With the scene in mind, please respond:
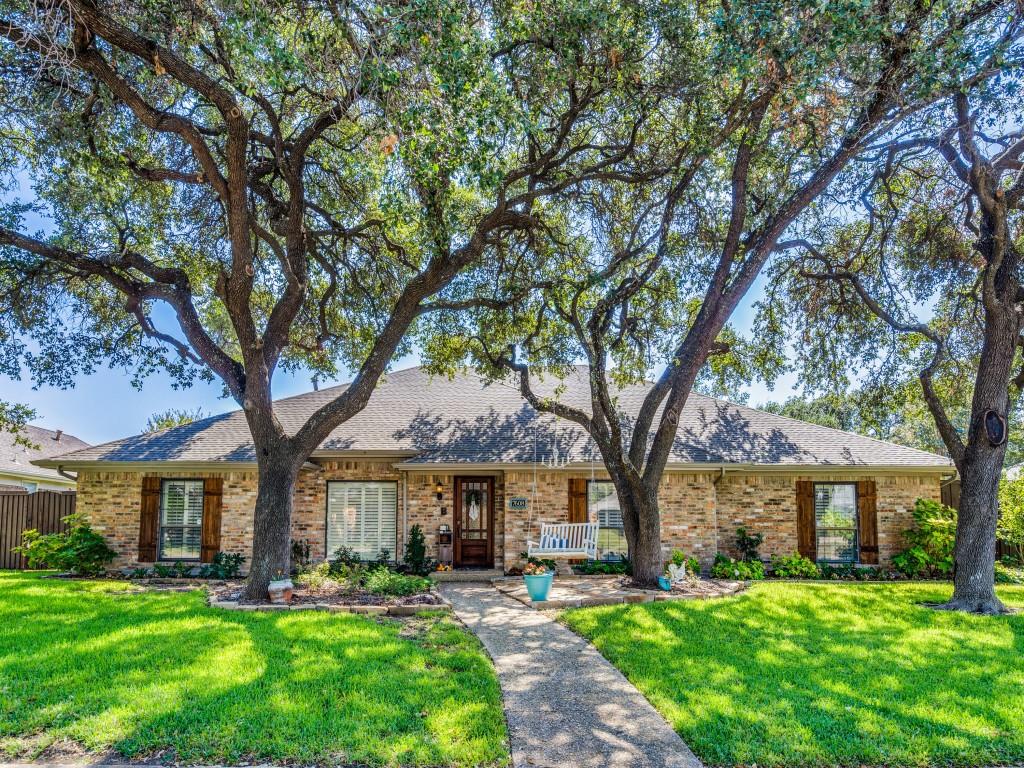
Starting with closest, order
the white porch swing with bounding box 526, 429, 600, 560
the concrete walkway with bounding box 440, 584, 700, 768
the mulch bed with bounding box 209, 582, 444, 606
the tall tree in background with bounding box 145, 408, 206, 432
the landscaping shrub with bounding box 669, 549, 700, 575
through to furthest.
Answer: the concrete walkway with bounding box 440, 584, 700, 768 < the mulch bed with bounding box 209, 582, 444, 606 < the white porch swing with bounding box 526, 429, 600, 560 < the landscaping shrub with bounding box 669, 549, 700, 575 < the tall tree in background with bounding box 145, 408, 206, 432

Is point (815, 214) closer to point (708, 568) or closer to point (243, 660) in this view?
point (708, 568)

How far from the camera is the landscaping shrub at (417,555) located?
1285 centimetres

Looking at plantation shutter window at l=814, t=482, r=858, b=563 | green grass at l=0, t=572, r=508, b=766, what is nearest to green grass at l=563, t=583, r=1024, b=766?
green grass at l=0, t=572, r=508, b=766

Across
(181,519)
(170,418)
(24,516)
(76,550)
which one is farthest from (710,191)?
(170,418)

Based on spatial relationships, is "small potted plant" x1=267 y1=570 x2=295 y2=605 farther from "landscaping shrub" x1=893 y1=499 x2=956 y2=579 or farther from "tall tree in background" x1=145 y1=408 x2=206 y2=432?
"tall tree in background" x1=145 y1=408 x2=206 y2=432

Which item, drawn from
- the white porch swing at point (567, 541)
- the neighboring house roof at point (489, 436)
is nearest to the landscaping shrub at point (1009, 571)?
the neighboring house roof at point (489, 436)

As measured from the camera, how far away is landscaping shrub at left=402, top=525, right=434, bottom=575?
12.9 meters

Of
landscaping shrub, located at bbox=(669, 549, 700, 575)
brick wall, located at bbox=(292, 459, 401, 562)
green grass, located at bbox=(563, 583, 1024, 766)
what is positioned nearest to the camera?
green grass, located at bbox=(563, 583, 1024, 766)

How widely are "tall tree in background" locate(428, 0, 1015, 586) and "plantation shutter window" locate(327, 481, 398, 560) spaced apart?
3.58 meters

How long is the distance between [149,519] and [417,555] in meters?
5.69

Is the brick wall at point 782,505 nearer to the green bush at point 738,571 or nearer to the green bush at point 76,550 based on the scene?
the green bush at point 738,571

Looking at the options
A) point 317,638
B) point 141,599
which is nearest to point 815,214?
point 317,638

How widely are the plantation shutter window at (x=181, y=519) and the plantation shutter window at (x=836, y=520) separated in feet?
43.0

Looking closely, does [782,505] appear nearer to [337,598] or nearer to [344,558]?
[344,558]
